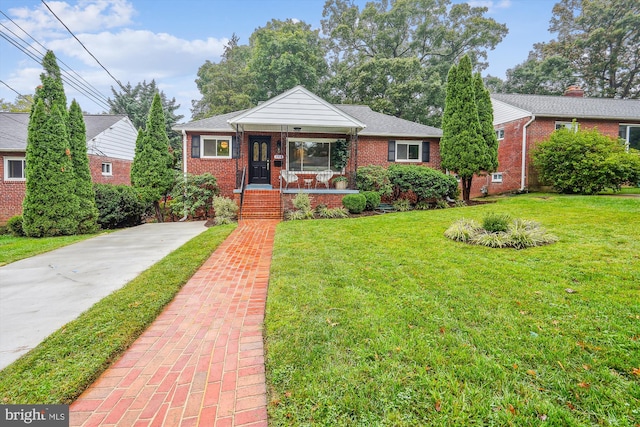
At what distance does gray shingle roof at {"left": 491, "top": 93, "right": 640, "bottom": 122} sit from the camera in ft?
47.7

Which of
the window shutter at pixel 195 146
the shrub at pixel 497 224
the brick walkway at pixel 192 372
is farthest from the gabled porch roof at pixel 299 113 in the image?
the brick walkway at pixel 192 372

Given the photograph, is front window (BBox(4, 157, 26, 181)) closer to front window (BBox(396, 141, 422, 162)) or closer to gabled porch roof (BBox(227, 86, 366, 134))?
gabled porch roof (BBox(227, 86, 366, 134))

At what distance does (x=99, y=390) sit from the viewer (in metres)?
2.19

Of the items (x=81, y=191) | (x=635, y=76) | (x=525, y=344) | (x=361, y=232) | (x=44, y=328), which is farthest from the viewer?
(x=635, y=76)

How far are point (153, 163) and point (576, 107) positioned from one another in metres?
20.4

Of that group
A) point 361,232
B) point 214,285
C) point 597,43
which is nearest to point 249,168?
point 361,232

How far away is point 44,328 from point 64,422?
1613 mm

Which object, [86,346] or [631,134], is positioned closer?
[86,346]

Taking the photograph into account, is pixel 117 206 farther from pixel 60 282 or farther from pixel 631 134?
pixel 631 134

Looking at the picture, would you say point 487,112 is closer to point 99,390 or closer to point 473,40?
point 99,390

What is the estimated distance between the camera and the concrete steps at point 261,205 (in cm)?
1064

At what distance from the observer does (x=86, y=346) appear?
2.66 metres

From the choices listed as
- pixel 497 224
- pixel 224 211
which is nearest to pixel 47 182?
pixel 224 211

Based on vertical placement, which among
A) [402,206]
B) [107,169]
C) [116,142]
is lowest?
[402,206]
